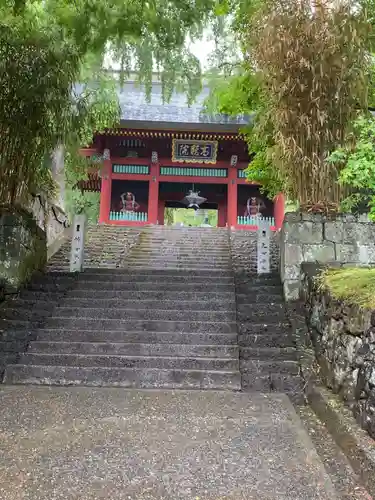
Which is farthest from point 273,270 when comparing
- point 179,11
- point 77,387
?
point 179,11

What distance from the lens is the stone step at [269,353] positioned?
3.65m

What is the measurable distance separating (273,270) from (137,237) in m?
4.07

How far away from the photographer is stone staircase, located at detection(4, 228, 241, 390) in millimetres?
3455

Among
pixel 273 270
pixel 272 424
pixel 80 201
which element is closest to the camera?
pixel 272 424

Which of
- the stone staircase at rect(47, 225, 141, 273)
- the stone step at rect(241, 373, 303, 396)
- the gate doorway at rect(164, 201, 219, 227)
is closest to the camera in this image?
the stone step at rect(241, 373, 303, 396)

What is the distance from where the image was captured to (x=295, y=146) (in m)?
4.50

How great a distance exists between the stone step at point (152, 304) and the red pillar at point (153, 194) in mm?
8076

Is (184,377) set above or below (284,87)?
below

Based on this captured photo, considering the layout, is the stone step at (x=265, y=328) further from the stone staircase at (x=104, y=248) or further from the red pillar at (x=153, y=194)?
the red pillar at (x=153, y=194)

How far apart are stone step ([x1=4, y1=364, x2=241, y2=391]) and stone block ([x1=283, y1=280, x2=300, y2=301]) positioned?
1294 millimetres

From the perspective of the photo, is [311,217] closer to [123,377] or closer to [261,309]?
[261,309]

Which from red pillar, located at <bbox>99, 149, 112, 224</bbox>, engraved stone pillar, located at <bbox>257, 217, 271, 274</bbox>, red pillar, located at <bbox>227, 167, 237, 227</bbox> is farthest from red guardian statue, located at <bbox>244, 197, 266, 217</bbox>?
engraved stone pillar, located at <bbox>257, 217, 271, 274</bbox>

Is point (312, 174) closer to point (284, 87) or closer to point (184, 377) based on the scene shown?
point (284, 87)

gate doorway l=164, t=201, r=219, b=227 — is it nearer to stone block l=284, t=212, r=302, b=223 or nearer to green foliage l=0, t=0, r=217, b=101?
green foliage l=0, t=0, r=217, b=101
